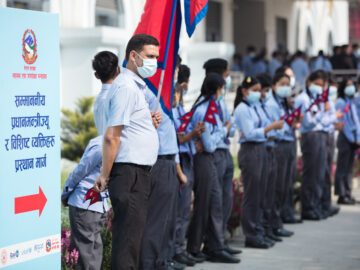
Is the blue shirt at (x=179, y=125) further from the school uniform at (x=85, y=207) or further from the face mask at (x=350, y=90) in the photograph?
the face mask at (x=350, y=90)

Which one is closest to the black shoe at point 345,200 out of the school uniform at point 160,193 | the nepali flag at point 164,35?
the school uniform at point 160,193

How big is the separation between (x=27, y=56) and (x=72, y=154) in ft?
22.1

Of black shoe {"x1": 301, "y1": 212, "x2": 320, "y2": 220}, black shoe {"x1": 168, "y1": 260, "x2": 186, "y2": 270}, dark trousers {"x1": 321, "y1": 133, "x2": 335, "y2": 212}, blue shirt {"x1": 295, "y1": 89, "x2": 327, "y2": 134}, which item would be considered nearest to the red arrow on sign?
black shoe {"x1": 168, "y1": 260, "x2": 186, "y2": 270}

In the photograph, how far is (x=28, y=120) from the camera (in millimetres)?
4371

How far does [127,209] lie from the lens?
494 cm

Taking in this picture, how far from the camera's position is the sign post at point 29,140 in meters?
4.20

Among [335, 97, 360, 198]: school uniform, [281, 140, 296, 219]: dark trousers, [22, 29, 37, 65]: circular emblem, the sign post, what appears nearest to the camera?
the sign post

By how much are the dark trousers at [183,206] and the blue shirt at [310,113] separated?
3.19 meters

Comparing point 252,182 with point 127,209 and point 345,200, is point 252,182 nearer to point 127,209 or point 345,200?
point 127,209

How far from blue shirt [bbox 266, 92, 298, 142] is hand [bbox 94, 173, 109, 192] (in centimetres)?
423

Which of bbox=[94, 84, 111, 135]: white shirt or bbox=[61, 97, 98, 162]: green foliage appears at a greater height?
bbox=[94, 84, 111, 135]: white shirt

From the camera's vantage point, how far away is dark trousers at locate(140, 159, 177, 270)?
5.67 meters

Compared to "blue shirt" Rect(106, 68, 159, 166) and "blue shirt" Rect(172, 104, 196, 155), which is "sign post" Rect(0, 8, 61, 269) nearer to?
"blue shirt" Rect(106, 68, 159, 166)

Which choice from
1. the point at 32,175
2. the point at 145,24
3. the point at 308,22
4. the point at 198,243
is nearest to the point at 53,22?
the point at 32,175
